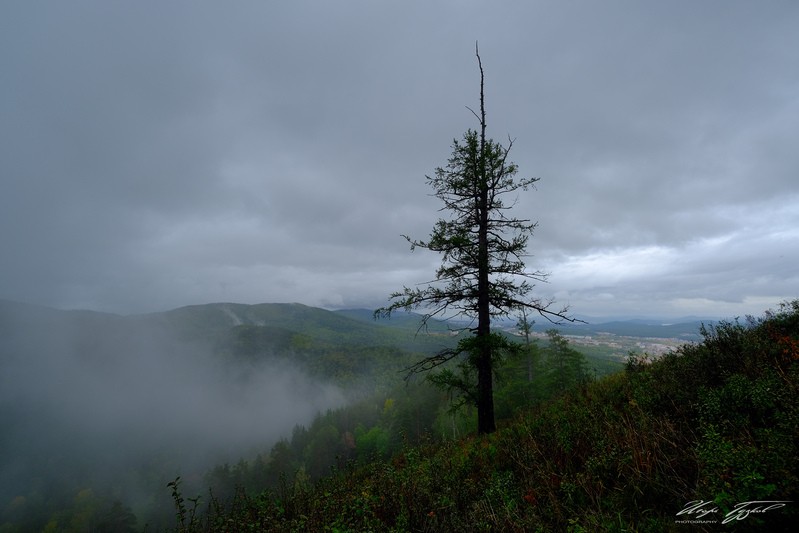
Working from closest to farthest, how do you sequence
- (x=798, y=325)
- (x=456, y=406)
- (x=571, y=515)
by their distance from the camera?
(x=571, y=515) → (x=798, y=325) → (x=456, y=406)

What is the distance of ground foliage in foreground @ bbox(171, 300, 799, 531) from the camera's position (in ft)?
9.36

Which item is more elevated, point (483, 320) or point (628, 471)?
point (483, 320)

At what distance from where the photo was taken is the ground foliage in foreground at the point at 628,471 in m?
2.85

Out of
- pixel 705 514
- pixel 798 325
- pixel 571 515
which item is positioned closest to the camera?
pixel 705 514

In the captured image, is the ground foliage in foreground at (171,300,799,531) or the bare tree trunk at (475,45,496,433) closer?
the ground foliage in foreground at (171,300,799,531)

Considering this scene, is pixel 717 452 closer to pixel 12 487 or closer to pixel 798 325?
pixel 798 325

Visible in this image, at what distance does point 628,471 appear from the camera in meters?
3.87

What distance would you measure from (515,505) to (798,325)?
8065mm

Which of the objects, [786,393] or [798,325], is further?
[798,325]

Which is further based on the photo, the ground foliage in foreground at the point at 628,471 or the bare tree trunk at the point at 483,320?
the bare tree trunk at the point at 483,320

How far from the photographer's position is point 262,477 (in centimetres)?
8531

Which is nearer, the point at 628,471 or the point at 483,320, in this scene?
the point at 628,471

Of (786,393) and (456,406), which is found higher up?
(786,393)

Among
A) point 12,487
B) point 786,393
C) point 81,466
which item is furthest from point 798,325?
point 12,487
